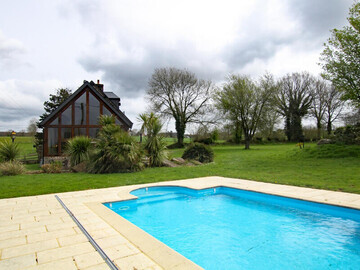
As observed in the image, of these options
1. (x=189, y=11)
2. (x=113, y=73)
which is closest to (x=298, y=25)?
(x=189, y=11)

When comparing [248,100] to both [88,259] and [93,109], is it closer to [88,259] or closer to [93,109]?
[93,109]

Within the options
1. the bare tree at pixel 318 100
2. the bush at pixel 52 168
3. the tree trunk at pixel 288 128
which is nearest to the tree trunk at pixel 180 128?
the tree trunk at pixel 288 128

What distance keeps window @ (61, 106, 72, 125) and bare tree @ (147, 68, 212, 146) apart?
560 inches

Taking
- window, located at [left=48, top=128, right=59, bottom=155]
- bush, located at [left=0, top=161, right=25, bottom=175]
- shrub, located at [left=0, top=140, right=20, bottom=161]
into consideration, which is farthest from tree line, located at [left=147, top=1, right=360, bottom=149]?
shrub, located at [left=0, top=140, right=20, bottom=161]

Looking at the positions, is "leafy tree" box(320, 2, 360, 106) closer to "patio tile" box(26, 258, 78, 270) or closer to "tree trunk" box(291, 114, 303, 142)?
"patio tile" box(26, 258, 78, 270)

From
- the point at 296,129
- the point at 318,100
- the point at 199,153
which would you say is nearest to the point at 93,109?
the point at 199,153

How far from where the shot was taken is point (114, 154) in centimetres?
993

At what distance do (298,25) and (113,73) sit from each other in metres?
12.9

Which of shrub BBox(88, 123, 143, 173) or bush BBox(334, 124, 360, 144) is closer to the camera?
shrub BBox(88, 123, 143, 173)

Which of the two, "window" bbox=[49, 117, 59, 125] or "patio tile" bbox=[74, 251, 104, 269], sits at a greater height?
"window" bbox=[49, 117, 59, 125]

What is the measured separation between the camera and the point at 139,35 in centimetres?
1048

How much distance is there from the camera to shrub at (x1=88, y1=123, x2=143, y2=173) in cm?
1008

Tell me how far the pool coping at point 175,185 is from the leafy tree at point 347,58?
969cm

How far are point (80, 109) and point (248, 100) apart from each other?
52.2ft
